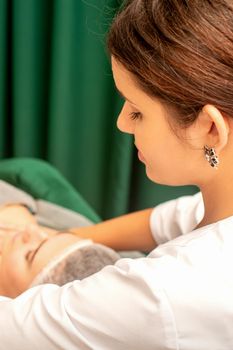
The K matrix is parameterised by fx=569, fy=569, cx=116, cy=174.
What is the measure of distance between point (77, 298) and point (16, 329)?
11 centimetres

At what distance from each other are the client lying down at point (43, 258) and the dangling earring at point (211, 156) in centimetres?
44

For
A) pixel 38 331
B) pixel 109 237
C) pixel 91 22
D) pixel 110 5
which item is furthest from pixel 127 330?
pixel 91 22

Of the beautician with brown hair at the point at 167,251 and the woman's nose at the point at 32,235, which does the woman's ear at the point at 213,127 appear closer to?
the beautician with brown hair at the point at 167,251

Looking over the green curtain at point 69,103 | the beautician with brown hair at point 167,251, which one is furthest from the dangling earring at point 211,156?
the green curtain at point 69,103

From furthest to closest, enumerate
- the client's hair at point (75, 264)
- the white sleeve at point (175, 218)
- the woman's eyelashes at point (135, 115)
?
1. the white sleeve at point (175, 218)
2. the client's hair at point (75, 264)
3. the woman's eyelashes at point (135, 115)

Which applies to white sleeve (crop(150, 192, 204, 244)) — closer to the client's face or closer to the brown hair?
the client's face

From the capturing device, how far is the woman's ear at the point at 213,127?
2.92ft

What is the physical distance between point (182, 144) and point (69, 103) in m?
1.21

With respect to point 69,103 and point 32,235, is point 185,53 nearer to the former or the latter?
point 32,235

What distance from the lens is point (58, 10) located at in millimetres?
1928

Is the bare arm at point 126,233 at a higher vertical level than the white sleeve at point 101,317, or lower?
lower

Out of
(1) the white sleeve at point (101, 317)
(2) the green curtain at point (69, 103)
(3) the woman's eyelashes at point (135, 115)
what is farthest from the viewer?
(2) the green curtain at point (69, 103)

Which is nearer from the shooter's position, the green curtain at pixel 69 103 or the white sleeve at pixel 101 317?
the white sleeve at pixel 101 317

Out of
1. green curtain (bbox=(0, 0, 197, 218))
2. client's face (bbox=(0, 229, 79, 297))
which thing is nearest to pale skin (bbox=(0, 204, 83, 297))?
client's face (bbox=(0, 229, 79, 297))
